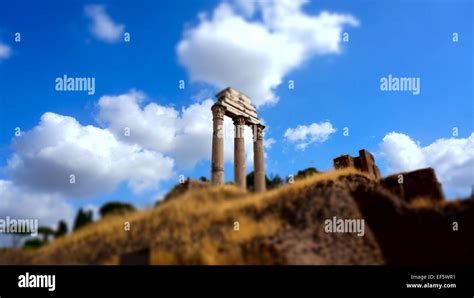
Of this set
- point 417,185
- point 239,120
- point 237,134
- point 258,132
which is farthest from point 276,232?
point 258,132

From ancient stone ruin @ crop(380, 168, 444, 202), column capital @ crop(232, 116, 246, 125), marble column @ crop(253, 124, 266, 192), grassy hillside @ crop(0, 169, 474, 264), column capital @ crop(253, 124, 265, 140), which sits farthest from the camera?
column capital @ crop(253, 124, 265, 140)

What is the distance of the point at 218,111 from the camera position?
24.9m

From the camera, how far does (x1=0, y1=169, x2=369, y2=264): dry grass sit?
14492 millimetres

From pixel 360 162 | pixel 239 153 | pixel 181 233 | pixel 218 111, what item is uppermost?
pixel 218 111

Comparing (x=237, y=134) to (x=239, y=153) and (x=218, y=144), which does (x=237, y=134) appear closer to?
(x=239, y=153)

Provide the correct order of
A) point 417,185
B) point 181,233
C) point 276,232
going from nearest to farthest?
point 276,232
point 181,233
point 417,185

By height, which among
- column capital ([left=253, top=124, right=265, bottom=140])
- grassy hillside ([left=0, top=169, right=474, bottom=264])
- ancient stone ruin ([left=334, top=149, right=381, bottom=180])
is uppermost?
column capital ([left=253, top=124, right=265, bottom=140])

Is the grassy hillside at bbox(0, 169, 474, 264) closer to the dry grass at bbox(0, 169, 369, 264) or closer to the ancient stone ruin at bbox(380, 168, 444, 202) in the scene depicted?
the dry grass at bbox(0, 169, 369, 264)

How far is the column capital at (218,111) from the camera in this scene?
2492 centimetres

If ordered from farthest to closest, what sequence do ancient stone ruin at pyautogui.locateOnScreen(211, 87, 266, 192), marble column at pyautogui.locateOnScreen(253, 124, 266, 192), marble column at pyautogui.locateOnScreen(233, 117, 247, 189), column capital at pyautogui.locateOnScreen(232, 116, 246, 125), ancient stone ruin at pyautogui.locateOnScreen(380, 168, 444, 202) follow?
column capital at pyautogui.locateOnScreen(232, 116, 246, 125)
marble column at pyautogui.locateOnScreen(253, 124, 266, 192)
marble column at pyautogui.locateOnScreen(233, 117, 247, 189)
ancient stone ruin at pyautogui.locateOnScreen(211, 87, 266, 192)
ancient stone ruin at pyautogui.locateOnScreen(380, 168, 444, 202)

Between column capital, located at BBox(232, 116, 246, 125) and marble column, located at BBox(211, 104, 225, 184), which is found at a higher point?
column capital, located at BBox(232, 116, 246, 125)

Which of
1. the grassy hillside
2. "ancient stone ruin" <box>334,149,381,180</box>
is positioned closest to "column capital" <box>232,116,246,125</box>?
"ancient stone ruin" <box>334,149,381,180</box>

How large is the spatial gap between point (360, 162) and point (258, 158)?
20.7 feet

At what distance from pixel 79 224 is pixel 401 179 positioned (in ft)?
47.4
